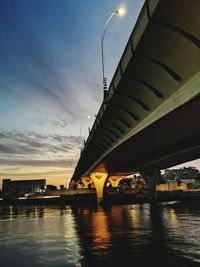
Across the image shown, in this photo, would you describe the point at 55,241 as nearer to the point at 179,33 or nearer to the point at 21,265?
the point at 21,265

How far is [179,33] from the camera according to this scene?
43.3 feet

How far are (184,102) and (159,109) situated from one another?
151 inches

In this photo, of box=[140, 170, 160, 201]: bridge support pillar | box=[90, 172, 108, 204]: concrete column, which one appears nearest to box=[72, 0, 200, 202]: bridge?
box=[90, 172, 108, 204]: concrete column

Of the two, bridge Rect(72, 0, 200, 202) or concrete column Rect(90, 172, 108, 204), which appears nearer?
bridge Rect(72, 0, 200, 202)

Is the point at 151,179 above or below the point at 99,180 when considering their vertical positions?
above

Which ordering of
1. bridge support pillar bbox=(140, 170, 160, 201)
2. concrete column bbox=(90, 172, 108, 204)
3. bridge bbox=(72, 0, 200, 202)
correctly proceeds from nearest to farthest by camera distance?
bridge bbox=(72, 0, 200, 202)
concrete column bbox=(90, 172, 108, 204)
bridge support pillar bbox=(140, 170, 160, 201)

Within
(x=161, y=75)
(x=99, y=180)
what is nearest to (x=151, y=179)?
(x=99, y=180)

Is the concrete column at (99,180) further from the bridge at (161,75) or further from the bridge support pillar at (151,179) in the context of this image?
the bridge at (161,75)

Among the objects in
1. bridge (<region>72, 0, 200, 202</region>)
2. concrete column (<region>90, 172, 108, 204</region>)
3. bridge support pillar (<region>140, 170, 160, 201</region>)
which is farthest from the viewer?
bridge support pillar (<region>140, 170, 160, 201</region>)

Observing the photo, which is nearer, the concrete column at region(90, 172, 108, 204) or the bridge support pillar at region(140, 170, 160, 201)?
the concrete column at region(90, 172, 108, 204)

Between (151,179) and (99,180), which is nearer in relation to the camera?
(99,180)

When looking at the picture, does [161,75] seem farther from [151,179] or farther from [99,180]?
[151,179]

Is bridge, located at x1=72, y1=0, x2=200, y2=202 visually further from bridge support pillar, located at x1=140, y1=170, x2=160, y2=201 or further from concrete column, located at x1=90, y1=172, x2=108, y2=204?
bridge support pillar, located at x1=140, y1=170, x2=160, y2=201

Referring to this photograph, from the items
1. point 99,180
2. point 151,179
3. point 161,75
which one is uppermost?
point 151,179
